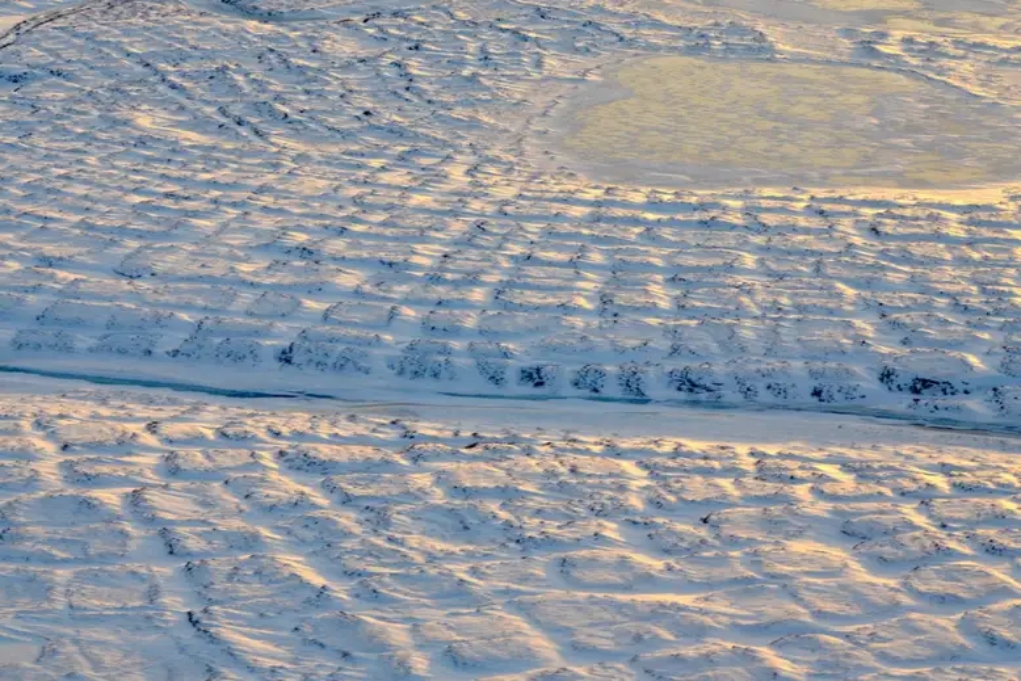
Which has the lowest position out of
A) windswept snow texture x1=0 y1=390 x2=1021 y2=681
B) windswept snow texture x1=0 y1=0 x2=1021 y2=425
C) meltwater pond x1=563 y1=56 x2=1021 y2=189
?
windswept snow texture x1=0 y1=390 x2=1021 y2=681

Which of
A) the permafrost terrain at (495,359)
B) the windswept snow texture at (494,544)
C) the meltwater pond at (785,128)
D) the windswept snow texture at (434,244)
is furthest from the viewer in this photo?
the meltwater pond at (785,128)

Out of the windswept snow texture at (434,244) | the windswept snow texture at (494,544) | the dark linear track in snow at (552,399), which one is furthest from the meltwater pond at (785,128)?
the windswept snow texture at (494,544)

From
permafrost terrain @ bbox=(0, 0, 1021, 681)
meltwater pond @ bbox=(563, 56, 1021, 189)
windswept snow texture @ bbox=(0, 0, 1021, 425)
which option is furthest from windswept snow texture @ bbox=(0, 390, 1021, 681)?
meltwater pond @ bbox=(563, 56, 1021, 189)

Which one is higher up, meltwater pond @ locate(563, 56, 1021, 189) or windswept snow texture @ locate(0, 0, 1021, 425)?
meltwater pond @ locate(563, 56, 1021, 189)

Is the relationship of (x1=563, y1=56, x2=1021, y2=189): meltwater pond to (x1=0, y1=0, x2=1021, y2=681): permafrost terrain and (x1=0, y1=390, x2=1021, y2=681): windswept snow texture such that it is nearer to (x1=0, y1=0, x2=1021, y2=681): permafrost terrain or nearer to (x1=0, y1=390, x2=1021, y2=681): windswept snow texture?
(x1=0, y1=0, x2=1021, y2=681): permafrost terrain

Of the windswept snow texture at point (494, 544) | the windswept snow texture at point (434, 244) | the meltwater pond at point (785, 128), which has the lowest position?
the windswept snow texture at point (494, 544)

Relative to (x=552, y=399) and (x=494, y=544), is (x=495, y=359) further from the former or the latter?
(x=494, y=544)

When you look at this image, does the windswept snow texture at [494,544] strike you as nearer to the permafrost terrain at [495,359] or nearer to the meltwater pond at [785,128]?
the permafrost terrain at [495,359]
